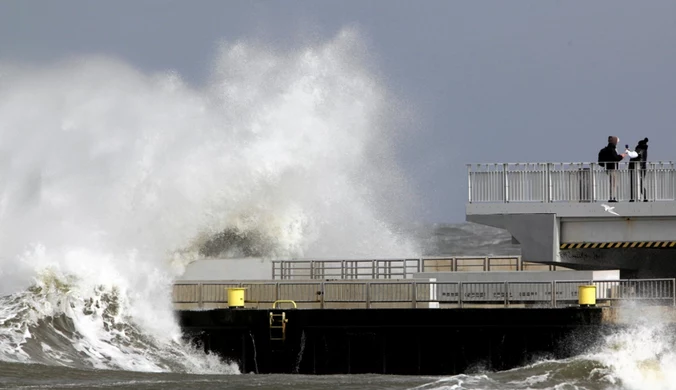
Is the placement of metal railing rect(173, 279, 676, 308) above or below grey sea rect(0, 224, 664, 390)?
above

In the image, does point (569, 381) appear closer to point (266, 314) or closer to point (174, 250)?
point (266, 314)

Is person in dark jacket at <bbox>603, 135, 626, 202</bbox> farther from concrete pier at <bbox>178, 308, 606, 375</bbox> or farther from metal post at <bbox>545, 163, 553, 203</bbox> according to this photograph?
concrete pier at <bbox>178, 308, 606, 375</bbox>

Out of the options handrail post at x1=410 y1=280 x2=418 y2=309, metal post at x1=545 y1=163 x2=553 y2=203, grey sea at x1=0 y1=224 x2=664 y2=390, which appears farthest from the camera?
metal post at x1=545 y1=163 x2=553 y2=203

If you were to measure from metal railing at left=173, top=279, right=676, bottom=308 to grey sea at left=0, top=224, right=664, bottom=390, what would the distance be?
1.60 m

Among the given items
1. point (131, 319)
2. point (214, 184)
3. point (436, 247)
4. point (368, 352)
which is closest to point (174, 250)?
point (214, 184)

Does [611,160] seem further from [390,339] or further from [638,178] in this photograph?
[390,339]

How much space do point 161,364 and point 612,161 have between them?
11.4m

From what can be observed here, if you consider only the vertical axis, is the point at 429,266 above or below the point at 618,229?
below

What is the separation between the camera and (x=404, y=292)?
34.0 meters

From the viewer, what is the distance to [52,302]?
1348 inches

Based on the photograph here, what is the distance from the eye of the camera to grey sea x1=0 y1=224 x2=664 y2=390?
2939 centimetres

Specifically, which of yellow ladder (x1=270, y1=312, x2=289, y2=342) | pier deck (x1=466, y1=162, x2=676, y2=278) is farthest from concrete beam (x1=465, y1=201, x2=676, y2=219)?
yellow ladder (x1=270, y1=312, x2=289, y2=342)

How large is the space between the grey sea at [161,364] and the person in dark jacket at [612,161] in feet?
13.0

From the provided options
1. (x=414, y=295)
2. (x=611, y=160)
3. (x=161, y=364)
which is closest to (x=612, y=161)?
(x=611, y=160)
